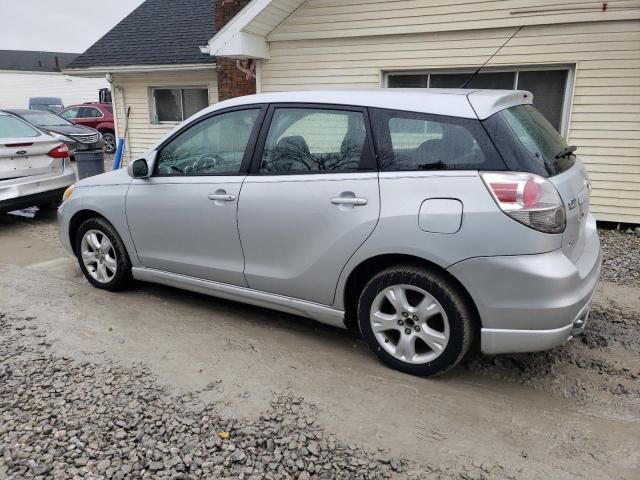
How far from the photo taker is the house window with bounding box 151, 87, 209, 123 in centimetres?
1170

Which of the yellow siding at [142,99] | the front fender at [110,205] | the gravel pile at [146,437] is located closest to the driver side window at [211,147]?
the front fender at [110,205]

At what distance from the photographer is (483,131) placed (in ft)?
9.38

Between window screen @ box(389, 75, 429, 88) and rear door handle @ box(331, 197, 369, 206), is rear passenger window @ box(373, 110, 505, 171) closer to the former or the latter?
rear door handle @ box(331, 197, 369, 206)

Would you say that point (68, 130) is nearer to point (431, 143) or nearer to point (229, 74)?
point (229, 74)

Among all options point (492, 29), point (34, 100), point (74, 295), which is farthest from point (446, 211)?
point (34, 100)

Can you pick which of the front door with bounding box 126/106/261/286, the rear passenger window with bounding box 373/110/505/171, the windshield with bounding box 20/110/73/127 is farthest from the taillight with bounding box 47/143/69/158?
the windshield with bounding box 20/110/73/127

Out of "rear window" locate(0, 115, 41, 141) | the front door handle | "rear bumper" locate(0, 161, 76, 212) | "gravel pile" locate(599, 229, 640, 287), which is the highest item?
"rear window" locate(0, 115, 41, 141)

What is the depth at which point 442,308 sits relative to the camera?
296 cm

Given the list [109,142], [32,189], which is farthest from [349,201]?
[109,142]

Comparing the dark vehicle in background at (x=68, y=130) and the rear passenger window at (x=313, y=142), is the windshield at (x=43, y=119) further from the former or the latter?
the rear passenger window at (x=313, y=142)

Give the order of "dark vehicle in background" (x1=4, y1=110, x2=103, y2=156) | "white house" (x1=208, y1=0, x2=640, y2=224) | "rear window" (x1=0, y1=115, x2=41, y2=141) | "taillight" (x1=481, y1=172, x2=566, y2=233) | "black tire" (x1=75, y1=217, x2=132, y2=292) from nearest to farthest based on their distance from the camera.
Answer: "taillight" (x1=481, y1=172, x2=566, y2=233), "black tire" (x1=75, y1=217, x2=132, y2=292), "white house" (x1=208, y1=0, x2=640, y2=224), "rear window" (x1=0, y1=115, x2=41, y2=141), "dark vehicle in background" (x1=4, y1=110, x2=103, y2=156)

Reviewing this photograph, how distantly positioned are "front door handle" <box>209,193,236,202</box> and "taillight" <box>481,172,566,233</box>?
1.74 metres

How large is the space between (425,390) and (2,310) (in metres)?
3.53

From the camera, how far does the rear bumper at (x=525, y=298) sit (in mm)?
2709
